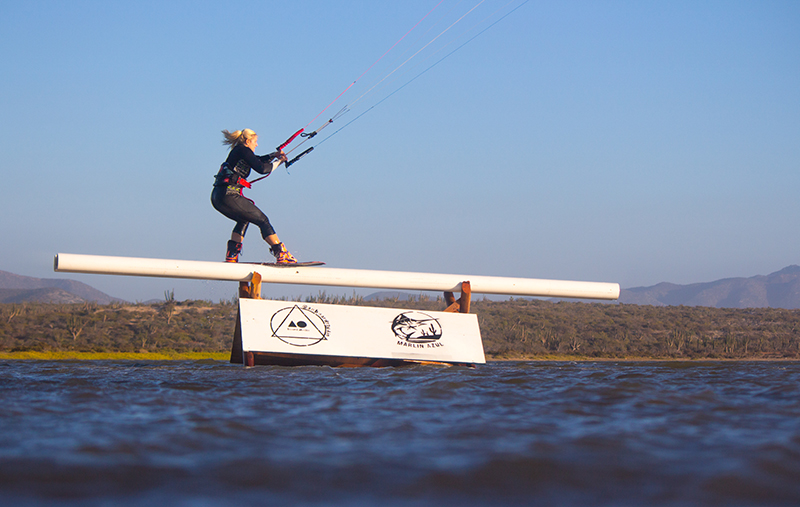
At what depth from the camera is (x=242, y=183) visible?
8.43m

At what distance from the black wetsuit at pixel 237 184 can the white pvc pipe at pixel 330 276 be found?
724 mm

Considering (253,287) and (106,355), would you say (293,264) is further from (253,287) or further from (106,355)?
(106,355)

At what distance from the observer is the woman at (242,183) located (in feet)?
27.2

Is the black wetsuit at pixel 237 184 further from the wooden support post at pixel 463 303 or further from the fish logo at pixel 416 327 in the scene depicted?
the wooden support post at pixel 463 303

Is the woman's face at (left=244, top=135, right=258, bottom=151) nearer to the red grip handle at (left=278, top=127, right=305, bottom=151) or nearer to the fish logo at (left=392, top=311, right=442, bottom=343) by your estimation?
the red grip handle at (left=278, top=127, right=305, bottom=151)

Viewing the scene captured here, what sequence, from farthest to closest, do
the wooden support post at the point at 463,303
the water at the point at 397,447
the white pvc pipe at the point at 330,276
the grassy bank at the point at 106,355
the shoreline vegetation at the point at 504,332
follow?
the shoreline vegetation at the point at 504,332 < the grassy bank at the point at 106,355 < the wooden support post at the point at 463,303 < the white pvc pipe at the point at 330,276 < the water at the point at 397,447

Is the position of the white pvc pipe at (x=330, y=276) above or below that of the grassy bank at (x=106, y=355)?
above

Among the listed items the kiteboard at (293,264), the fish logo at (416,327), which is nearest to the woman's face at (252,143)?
the kiteboard at (293,264)

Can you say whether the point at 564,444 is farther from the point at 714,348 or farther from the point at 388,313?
the point at 714,348

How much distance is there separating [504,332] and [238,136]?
12.8 meters

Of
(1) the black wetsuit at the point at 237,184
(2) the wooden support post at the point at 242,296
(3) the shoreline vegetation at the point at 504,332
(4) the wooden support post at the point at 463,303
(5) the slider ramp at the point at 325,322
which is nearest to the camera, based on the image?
(5) the slider ramp at the point at 325,322

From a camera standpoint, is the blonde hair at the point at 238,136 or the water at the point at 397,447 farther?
the blonde hair at the point at 238,136

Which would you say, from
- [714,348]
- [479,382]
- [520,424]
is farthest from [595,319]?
[520,424]

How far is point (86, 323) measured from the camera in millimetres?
16156
